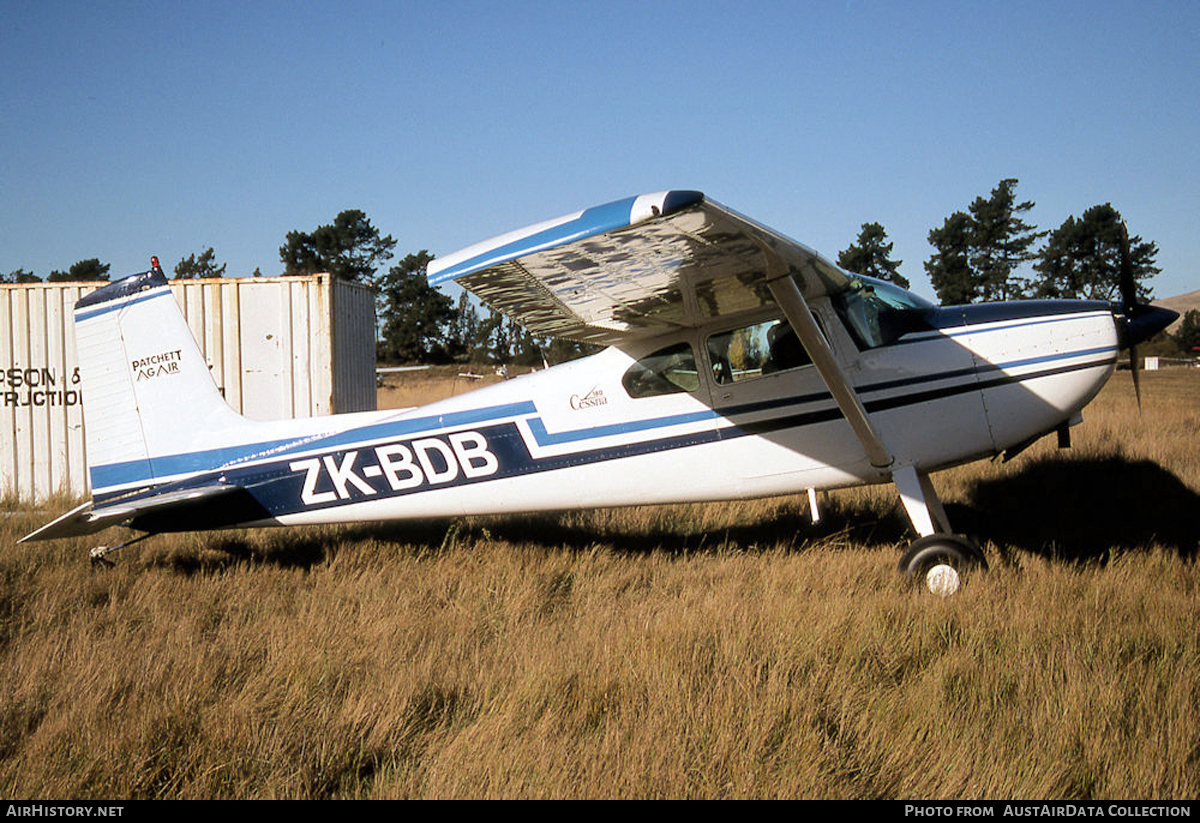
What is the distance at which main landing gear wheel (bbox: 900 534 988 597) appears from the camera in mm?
4816

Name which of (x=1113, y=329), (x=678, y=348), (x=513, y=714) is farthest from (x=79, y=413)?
(x=1113, y=329)

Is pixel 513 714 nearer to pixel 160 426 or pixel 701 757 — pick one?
pixel 701 757

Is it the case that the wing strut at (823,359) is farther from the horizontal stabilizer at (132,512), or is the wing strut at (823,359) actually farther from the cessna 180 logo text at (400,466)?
the horizontal stabilizer at (132,512)

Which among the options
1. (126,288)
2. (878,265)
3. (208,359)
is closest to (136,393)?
(126,288)

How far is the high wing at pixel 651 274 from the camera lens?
133 inches

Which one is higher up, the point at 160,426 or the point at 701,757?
the point at 160,426

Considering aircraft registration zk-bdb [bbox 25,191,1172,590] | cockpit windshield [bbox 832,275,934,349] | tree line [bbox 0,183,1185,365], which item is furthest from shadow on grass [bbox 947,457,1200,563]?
tree line [bbox 0,183,1185,365]

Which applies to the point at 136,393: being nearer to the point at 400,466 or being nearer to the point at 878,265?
the point at 400,466

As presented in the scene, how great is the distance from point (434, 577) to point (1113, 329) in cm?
507

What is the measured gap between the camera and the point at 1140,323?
5277 millimetres

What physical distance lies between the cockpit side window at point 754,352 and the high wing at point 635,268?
22 cm

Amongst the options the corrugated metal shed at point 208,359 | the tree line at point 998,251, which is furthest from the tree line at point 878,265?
the corrugated metal shed at point 208,359

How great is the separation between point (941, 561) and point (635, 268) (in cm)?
279
